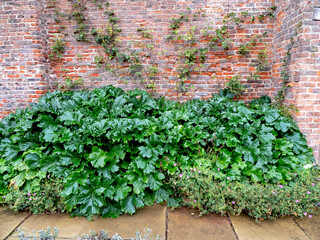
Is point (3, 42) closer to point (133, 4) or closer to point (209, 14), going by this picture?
point (133, 4)

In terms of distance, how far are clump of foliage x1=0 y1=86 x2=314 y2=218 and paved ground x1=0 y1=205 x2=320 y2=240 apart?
14cm

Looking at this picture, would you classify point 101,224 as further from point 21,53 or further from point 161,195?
point 21,53

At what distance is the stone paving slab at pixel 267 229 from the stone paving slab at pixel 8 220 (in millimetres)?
2417

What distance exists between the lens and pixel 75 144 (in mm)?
2654

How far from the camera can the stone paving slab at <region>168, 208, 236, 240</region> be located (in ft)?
7.29

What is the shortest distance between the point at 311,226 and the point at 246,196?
765 mm

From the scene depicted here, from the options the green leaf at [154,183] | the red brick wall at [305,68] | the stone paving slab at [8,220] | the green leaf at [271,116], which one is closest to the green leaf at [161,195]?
the green leaf at [154,183]

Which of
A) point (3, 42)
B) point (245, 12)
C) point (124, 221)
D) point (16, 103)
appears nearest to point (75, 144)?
point (124, 221)

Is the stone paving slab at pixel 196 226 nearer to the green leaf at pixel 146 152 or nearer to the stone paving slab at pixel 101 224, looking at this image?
the stone paving slab at pixel 101 224

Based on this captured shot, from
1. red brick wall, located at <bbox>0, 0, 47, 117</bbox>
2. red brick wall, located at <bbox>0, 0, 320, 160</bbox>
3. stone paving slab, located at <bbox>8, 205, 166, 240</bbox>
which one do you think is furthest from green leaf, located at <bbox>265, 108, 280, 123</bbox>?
red brick wall, located at <bbox>0, 0, 47, 117</bbox>

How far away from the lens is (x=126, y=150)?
109 inches

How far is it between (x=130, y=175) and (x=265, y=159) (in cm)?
171

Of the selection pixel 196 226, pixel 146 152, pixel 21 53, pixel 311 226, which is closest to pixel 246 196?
pixel 196 226

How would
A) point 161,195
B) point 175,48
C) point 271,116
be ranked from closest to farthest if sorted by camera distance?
1. point 161,195
2. point 271,116
3. point 175,48
